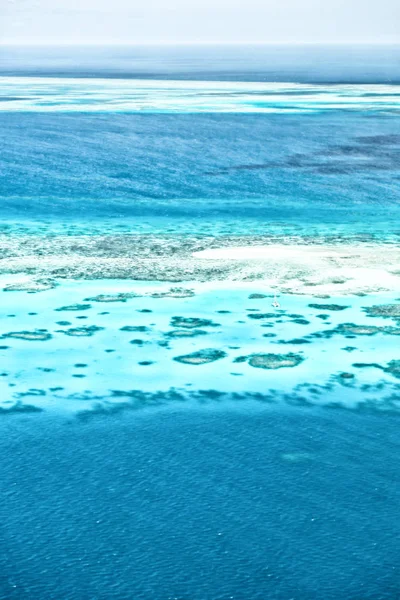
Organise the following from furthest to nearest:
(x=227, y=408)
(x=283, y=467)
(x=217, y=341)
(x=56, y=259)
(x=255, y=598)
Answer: (x=56, y=259) → (x=217, y=341) → (x=227, y=408) → (x=283, y=467) → (x=255, y=598)

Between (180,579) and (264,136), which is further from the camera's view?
(264,136)

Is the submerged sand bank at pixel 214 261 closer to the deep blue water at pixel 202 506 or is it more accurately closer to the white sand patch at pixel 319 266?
the white sand patch at pixel 319 266

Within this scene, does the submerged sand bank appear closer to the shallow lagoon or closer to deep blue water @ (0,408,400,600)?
the shallow lagoon

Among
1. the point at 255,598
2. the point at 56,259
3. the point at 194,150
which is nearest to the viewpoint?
the point at 255,598

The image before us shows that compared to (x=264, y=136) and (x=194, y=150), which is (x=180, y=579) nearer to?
(x=194, y=150)

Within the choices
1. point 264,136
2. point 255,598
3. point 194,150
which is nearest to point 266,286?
point 255,598

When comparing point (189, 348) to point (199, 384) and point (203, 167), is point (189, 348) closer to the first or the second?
point (199, 384)

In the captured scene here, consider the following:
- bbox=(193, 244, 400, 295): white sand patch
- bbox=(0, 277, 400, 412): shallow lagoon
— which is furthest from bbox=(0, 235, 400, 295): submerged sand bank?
bbox=(0, 277, 400, 412): shallow lagoon

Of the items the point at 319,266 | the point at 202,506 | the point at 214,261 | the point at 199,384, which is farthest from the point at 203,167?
the point at 202,506
